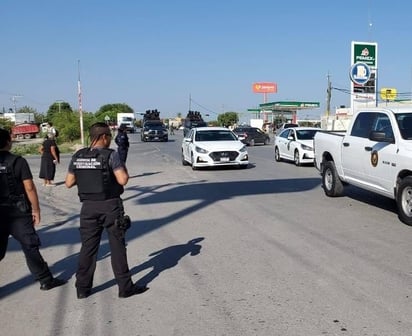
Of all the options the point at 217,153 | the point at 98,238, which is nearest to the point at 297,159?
the point at 217,153

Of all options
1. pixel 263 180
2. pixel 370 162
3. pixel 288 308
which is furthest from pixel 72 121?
pixel 288 308

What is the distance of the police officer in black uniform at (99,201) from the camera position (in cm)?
477

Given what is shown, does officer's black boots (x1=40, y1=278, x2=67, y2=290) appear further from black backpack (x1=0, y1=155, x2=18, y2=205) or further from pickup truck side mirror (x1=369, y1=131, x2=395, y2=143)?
pickup truck side mirror (x1=369, y1=131, x2=395, y2=143)

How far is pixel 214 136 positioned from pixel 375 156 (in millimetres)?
10700

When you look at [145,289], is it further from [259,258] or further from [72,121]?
[72,121]

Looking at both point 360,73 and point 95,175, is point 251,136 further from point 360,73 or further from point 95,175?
point 95,175

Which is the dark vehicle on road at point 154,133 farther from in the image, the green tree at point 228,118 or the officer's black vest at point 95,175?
the green tree at point 228,118

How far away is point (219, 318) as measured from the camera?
4.39 metres

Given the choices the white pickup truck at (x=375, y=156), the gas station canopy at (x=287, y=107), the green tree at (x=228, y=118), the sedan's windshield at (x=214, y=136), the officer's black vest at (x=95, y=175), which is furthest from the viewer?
the green tree at (x=228, y=118)

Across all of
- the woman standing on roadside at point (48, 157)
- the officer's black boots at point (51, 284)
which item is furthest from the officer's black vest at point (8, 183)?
the woman standing on roadside at point (48, 157)

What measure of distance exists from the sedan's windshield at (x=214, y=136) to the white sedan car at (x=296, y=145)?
2.35 metres

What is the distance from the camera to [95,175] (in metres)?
4.77

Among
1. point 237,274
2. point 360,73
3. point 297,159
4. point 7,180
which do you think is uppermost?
point 360,73

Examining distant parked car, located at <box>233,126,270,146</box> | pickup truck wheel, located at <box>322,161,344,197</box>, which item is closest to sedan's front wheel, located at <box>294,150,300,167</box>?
pickup truck wheel, located at <box>322,161,344,197</box>
